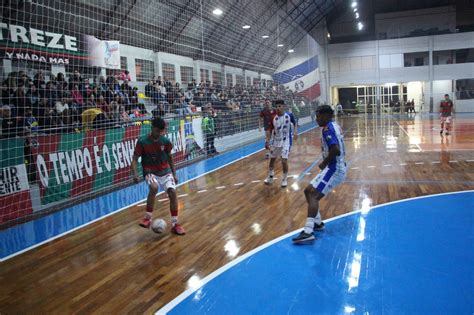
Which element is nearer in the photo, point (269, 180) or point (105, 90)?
point (269, 180)

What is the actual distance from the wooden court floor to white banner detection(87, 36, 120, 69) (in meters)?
5.85

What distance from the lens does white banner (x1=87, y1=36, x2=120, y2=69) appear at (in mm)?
13305

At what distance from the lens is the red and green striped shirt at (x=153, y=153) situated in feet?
19.1

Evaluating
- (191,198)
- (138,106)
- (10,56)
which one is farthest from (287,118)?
(10,56)

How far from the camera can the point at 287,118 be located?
8.62m

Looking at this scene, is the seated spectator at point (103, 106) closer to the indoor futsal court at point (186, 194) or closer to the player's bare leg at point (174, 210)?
the indoor futsal court at point (186, 194)

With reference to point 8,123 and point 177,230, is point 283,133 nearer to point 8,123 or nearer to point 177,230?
point 177,230

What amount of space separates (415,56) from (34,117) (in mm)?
39967

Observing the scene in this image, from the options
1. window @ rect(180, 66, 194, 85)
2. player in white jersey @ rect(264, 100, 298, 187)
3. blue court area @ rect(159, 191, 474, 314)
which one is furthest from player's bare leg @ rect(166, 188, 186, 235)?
window @ rect(180, 66, 194, 85)

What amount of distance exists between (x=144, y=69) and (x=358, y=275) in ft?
50.5

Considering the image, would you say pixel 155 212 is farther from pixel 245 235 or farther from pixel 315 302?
pixel 315 302

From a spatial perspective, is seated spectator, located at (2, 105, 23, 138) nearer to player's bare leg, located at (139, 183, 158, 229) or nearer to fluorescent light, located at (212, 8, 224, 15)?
player's bare leg, located at (139, 183, 158, 229)

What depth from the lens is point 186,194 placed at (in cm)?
Result: 848

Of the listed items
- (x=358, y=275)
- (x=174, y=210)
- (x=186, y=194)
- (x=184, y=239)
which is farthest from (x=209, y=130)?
(x=358, y=275)
